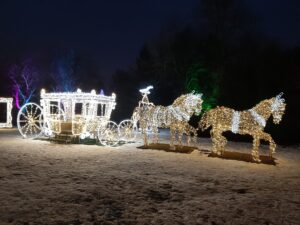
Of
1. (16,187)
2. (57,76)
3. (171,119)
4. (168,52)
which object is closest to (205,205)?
(16,187)

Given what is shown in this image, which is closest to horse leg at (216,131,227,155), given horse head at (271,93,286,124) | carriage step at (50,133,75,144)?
horse head at (271,93,286,124)

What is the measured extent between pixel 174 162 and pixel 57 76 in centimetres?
2824

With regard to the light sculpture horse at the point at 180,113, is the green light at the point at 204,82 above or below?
above

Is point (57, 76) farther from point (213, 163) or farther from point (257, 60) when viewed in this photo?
point (213, 163)

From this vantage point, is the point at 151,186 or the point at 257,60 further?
the point at 257,60

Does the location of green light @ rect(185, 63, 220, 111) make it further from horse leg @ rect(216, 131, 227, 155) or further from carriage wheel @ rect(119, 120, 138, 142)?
horse leg @ rect(216, 131, 227, 155)

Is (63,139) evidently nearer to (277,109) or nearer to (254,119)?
(254,119)

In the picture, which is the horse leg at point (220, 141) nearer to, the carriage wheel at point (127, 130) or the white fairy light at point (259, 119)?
the white fairy light at point (259, 119)

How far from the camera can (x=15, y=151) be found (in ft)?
34.4

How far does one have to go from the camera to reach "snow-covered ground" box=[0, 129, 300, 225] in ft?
15.0

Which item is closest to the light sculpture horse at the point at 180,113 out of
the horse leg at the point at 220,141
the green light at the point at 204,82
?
the horse leg at the point at 220,141

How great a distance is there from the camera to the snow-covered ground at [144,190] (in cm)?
457

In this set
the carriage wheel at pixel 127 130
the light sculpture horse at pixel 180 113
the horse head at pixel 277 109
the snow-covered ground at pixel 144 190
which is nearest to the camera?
the snow-covered ground at pixel 144 190

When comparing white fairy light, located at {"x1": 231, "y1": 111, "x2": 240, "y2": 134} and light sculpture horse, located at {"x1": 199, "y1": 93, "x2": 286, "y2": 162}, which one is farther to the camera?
white fairy light, located at {"x1": 231, "y1": 111, "x2": 240, "y2": 134}
